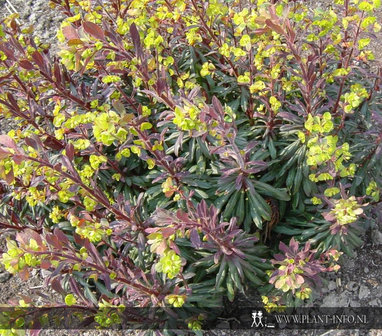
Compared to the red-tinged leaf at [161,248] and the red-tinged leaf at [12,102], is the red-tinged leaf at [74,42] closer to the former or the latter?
the red-tinged leaf at [12,102]

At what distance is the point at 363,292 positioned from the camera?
3.15m

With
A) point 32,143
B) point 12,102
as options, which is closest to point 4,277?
point 12,102

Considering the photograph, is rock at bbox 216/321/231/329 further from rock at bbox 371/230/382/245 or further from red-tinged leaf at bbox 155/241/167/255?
red-tinged leaf at bbox 155/241/167/255

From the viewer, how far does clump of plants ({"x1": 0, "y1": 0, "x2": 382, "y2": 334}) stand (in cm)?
235

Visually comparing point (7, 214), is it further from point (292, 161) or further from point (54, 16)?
point (54, 16)

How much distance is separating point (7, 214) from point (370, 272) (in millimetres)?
2589

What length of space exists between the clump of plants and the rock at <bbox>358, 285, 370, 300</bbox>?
0.35 metres

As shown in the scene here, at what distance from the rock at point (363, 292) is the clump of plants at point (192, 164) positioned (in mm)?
352

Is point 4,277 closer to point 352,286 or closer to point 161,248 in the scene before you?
point 161,248

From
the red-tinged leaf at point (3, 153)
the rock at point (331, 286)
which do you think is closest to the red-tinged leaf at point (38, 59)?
A: the red-tinged leaf at point (3, 153)

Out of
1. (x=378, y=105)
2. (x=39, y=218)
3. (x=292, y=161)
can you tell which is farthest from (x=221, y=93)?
(x=39, y=218)

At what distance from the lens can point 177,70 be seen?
3.27 m

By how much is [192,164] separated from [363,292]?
57.8 inches

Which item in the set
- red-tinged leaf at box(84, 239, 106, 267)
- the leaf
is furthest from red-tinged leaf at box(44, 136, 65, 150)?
the leaf
